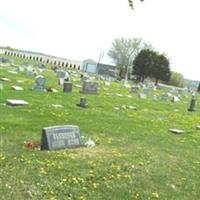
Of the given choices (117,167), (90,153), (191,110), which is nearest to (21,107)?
Answer: (90,153)

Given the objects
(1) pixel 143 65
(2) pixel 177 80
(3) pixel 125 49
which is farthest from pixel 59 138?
(2) pixel 177 80

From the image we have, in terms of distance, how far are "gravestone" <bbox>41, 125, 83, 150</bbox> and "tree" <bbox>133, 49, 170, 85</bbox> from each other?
205ft

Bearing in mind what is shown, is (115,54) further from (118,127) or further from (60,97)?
(118,127)

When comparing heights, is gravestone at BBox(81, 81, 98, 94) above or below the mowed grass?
below

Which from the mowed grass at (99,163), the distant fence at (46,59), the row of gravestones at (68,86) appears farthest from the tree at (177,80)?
the mowed grass at (99,163)

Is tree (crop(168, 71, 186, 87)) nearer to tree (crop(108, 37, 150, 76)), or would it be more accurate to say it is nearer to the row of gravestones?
tree (crop(108, 37, 150, 76))

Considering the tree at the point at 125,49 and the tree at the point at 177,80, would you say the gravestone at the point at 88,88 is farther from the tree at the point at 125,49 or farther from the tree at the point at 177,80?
the tree at the point at 177,80

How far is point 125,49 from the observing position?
3526 inches

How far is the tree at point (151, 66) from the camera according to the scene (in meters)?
72.2

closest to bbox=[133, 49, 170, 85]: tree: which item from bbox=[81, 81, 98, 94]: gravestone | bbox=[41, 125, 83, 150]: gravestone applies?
bbox=[81, 81, 98, 94]: gravestone

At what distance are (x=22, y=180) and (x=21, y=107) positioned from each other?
344 inches

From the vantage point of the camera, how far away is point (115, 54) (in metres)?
90.6

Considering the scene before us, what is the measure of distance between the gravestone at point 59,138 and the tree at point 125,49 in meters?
77.8

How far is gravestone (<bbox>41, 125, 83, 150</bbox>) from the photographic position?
955cm
